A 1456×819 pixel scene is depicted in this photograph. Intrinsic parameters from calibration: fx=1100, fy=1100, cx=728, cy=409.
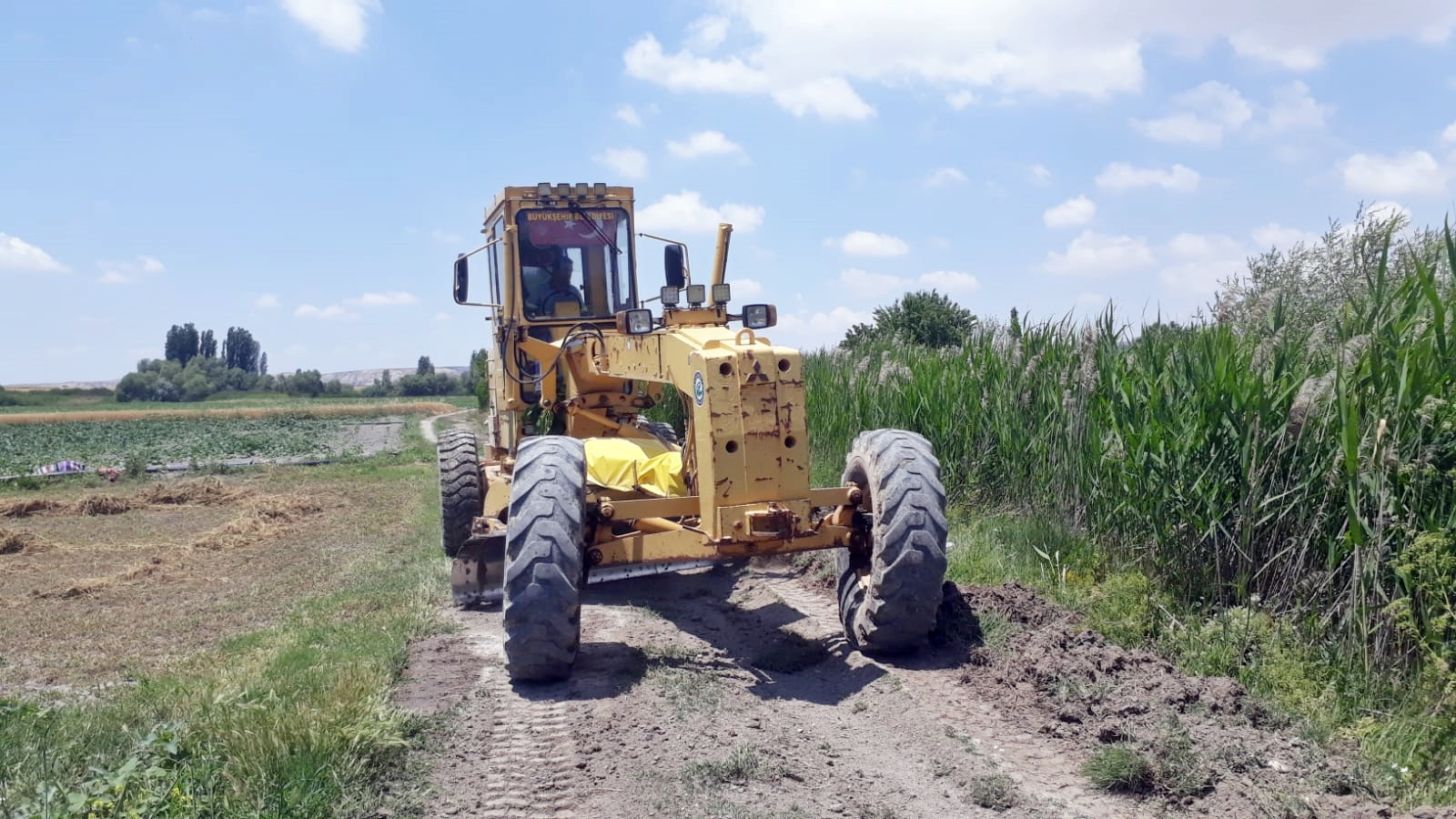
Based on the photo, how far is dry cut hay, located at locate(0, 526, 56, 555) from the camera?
39.7 feet

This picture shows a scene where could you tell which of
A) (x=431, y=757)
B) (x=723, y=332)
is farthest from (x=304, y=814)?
(x=723, y=332)

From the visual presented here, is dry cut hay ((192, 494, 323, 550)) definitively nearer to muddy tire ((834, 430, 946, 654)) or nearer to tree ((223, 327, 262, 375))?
muddy tire ((834, 430, 946, 654))

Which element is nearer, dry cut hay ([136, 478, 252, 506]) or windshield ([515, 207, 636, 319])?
windshield ([515, 207, 636, 319])

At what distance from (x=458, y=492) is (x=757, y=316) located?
393 cm

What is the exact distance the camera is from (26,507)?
15.7m

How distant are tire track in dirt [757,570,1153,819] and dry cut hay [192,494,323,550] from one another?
772 cm

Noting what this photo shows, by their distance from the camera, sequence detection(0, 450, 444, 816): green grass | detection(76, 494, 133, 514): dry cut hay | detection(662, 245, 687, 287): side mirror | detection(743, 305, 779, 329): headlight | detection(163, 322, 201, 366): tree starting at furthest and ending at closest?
detection(163, 322, 201, 366): tree < detection(76, 494, 133, 514): dry cut hay < detection(662, 245, 687, 287): side mirror < detection(743, 305, 779, 329): headlight < detection(0, 450, 444, 816): green grass

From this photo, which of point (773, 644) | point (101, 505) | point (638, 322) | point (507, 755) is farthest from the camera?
point (101, 505)

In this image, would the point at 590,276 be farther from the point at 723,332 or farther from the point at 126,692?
the point at 126,692

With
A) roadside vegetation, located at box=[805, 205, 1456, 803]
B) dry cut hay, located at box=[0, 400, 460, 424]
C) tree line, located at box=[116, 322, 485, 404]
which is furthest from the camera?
tree line, located at box=[116, 322, 485, 404]

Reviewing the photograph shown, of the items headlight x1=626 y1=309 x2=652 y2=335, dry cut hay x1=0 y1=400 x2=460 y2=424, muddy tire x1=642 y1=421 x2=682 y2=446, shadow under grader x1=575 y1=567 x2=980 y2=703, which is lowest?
shadow under grader x1=575 y1=567 x2=980 y2=703

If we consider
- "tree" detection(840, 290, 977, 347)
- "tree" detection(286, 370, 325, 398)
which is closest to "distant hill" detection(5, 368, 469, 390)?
"tree" detection(286, 370, 325, 398)

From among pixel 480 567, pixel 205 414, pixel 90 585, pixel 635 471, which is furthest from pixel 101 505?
pixel 205 414

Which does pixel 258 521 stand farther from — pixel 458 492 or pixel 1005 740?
pixel 1005 740
